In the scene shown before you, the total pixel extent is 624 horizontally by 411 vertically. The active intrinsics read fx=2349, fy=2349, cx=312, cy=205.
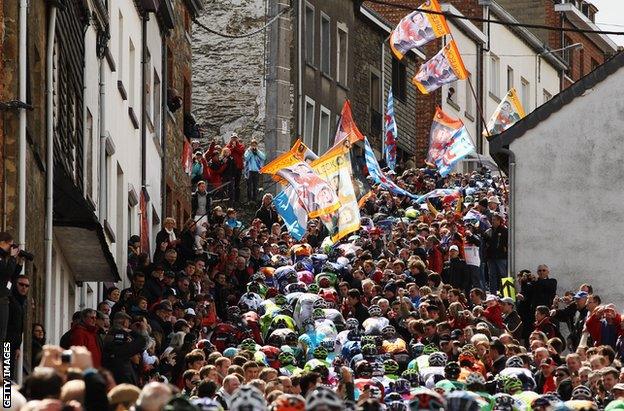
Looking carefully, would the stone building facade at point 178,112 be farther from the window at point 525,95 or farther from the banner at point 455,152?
the window at point 525,95

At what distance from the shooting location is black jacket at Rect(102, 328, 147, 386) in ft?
87.1

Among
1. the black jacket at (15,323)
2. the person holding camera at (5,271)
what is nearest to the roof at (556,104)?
the black jacket at (15,323)

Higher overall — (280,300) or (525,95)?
(525,95)

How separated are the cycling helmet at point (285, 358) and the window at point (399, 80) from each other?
3967cm

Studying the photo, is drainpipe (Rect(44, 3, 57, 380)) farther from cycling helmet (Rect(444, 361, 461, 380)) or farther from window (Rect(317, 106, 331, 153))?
window (Rect(317, 106, 331, 153))

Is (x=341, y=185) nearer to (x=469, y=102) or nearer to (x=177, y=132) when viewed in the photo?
(x=177, y=132)

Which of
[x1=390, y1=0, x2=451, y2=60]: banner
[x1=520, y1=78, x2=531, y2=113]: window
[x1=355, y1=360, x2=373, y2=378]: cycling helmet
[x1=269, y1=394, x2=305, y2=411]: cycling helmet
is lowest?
[x1=269, y1=394, x2=305, y2=411]: cycling helmet

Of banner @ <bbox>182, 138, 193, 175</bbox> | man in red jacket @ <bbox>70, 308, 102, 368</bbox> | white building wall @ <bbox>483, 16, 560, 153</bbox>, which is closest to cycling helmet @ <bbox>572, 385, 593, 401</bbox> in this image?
man in red jacket @ <bbox>70, 308, 102, 368</bbox>

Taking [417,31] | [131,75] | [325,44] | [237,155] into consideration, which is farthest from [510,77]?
[131,75]

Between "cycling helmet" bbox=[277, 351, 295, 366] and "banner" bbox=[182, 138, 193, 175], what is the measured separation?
19.7 meters

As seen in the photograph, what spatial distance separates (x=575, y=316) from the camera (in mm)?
33875

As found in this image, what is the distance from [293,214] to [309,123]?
58.7 ft

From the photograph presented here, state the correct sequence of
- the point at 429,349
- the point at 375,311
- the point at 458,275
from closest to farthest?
the point at 429,349 < the point at 375,311 < the point at 458,275

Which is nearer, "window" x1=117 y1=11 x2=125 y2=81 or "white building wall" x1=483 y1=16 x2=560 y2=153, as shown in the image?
"window" x1=117 y1=11 x2=125 y2=81
